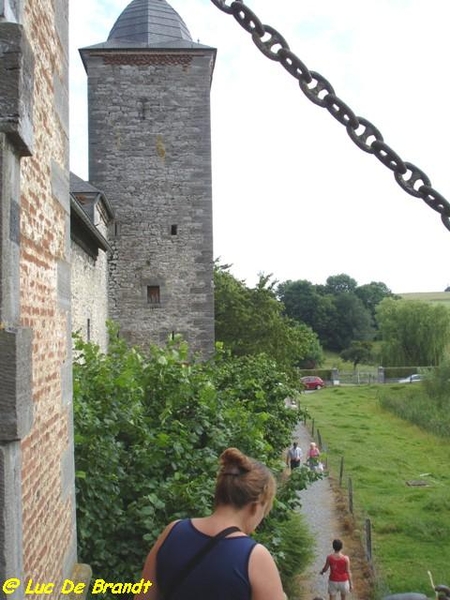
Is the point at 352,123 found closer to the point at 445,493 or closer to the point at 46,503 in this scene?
the point at 46,503

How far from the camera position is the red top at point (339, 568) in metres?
9.22

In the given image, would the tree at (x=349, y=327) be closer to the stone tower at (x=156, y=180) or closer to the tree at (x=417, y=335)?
the tree at (x=417, y=335)

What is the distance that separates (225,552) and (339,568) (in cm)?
770

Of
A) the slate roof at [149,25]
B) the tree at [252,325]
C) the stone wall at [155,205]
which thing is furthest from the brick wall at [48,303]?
the tree at [252,325]

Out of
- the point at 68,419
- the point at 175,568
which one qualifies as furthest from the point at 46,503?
the point at 175,568

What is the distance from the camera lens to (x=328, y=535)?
13719 millimetres

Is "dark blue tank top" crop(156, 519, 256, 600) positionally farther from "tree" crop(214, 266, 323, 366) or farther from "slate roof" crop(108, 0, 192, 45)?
"tree" crop(214, 266, 323, 366)

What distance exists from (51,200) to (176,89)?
579 inches

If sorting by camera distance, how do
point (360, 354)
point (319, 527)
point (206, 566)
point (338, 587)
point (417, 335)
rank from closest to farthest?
point (206, 566) < point (338, 587) < point (319, 527) < point (417, 335) < point (360, 354)

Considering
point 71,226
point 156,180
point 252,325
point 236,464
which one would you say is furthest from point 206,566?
point 252,325

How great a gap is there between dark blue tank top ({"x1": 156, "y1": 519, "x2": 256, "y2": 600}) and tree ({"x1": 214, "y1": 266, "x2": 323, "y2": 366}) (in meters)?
22.2

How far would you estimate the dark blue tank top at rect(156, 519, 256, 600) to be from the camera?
2139 mm

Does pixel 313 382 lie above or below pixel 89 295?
below

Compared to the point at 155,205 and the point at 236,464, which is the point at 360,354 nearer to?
the point at 155,205
